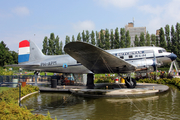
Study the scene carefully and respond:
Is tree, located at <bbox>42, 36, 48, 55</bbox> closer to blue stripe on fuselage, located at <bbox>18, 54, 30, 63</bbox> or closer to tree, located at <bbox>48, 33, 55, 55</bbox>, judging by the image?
tree, located at <bbox>48, 33, 55, 55</bbox>

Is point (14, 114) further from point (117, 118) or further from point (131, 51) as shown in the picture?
point (131, 51)

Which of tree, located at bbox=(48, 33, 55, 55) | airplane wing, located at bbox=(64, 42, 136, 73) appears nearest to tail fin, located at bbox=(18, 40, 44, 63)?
airplane wing, located at bbox=(64, 42, 136, 73)

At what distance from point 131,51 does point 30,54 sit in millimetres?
14639

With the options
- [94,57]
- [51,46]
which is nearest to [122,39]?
[51,46]

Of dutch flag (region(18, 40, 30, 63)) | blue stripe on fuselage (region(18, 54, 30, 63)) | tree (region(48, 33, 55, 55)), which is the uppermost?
tree (region(48, 33, 55, 55))

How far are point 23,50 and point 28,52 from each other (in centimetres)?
95

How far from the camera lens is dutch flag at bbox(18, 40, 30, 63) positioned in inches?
871

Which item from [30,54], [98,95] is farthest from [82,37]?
[98,95]

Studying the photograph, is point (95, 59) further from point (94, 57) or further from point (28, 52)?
point (28, 52)

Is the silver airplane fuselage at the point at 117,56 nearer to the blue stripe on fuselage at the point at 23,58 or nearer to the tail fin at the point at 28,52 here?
the tail fin at the point at 28,52

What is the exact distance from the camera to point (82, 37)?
6544cm

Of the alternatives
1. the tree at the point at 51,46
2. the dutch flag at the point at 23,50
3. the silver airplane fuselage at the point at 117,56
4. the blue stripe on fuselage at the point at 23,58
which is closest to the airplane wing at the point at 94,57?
the silver airplane fuselage at the point at 117,56

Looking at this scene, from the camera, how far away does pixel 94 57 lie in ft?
41.2

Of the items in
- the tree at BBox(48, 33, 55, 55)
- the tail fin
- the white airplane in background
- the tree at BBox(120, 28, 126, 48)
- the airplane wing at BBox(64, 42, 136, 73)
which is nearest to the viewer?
the airplane wing at BBox(64, 42, 136, 73)
